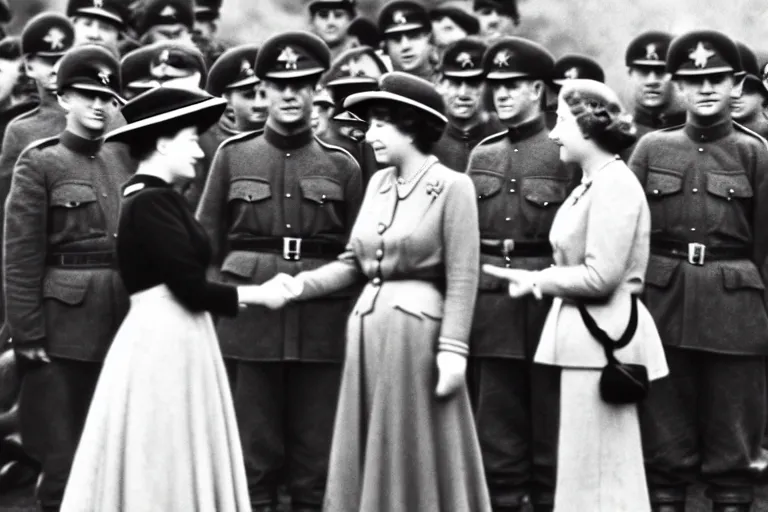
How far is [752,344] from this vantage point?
368 inches

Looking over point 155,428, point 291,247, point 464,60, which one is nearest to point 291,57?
point 291,247

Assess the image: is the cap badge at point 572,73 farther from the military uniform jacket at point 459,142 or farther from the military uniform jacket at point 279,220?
the military uniform jacket at point 279,220

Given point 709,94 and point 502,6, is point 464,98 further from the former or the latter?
point 502,6

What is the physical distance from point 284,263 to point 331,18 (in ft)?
12.2

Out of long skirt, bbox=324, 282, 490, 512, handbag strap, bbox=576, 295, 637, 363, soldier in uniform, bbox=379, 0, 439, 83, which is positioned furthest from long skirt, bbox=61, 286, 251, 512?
soldier in uniform, bbox=379, 0, 439, 83

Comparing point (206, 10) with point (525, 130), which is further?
point (206, 10)

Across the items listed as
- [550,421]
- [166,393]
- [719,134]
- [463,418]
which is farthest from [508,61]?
[166,393]

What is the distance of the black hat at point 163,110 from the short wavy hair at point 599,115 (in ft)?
5.13

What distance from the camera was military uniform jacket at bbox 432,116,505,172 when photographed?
10367 mm

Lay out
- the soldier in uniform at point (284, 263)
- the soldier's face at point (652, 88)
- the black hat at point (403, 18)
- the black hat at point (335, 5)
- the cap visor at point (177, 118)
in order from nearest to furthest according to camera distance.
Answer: the cap visor at point (177, 118) → the soldier in uniform at point (284, 263) → the soldier's face at point (652, 88) → the black hat at point (403, 18) → the black hat at point (335, 5)

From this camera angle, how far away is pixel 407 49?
12125 millimetres

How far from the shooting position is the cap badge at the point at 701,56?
372 inches

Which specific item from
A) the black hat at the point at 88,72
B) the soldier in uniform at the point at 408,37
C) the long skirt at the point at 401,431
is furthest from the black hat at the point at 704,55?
the black hat at the point at 88,72

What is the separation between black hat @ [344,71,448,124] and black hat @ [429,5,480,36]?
14.8 ft
